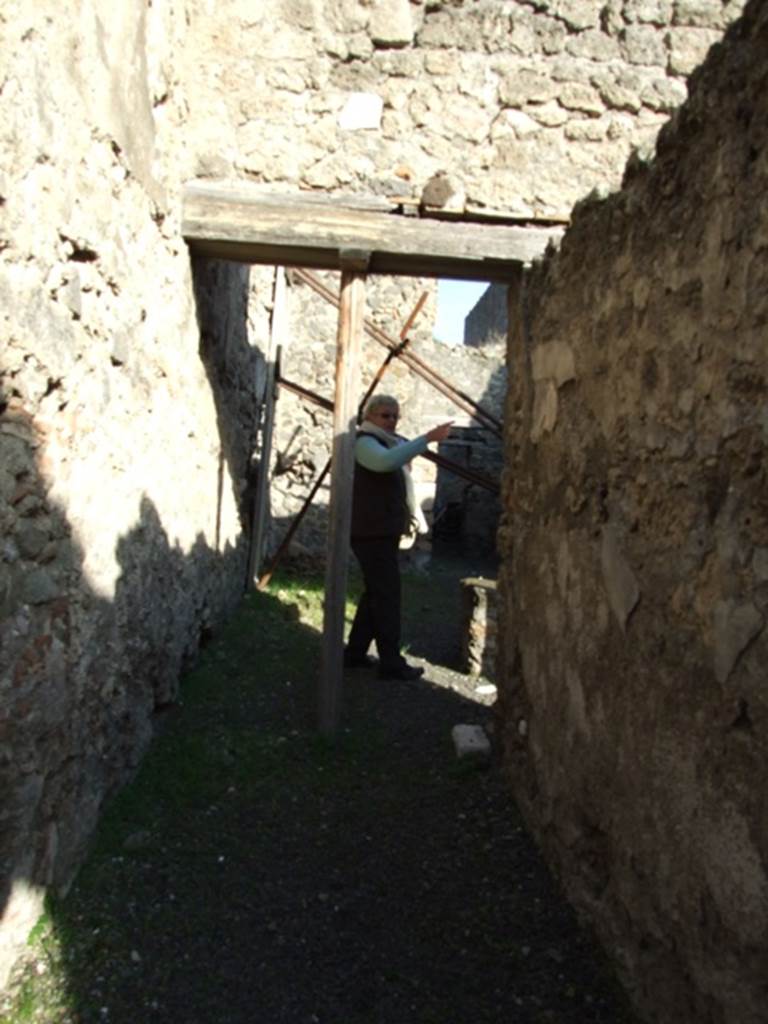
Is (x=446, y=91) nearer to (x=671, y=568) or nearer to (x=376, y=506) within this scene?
(x=376, y=506)

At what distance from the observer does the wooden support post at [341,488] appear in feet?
11.9

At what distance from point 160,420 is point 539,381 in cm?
147

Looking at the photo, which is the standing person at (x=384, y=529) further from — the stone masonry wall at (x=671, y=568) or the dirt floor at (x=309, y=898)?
the stone masonry wall at (x=671, y=568)

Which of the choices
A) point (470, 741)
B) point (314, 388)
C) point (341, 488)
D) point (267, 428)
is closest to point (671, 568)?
point (470, 741)

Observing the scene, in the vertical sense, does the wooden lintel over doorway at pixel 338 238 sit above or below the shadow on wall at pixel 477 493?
above

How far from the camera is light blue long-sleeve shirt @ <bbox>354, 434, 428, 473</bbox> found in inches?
158

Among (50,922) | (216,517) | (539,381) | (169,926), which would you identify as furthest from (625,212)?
(216,517)

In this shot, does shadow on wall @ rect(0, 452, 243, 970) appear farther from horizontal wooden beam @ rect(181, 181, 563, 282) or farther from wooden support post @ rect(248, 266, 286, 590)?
wooden support post @ rect(248, 266, 286, 590)

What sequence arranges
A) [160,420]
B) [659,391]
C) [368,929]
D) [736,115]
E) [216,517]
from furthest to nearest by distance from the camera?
1. [216,517]
2. [160,420]
3. [368,929]
4. [659,391]
5. [736,115]

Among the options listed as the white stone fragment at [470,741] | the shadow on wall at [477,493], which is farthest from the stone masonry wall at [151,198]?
the shadow on wall at [477,493]

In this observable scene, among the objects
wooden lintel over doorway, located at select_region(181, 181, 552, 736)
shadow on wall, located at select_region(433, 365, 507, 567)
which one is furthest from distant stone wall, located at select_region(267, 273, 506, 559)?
wooden lintel over doorway, located at select_region(181, 181, 552, 736)

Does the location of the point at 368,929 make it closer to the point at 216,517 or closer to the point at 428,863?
the point at 428,863

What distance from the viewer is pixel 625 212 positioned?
2.16 meters

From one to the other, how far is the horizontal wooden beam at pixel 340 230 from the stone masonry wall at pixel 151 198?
0.09 m
